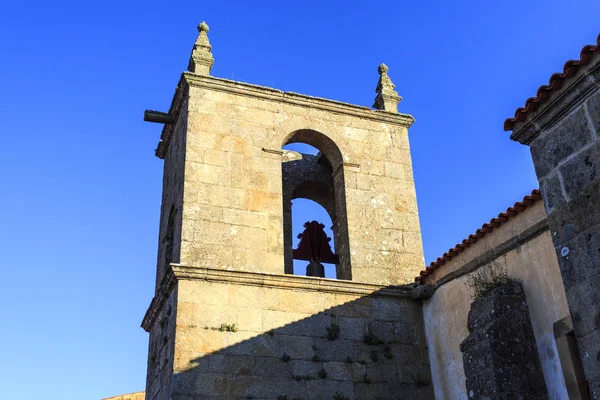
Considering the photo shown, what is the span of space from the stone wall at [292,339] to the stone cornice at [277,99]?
3.16 m

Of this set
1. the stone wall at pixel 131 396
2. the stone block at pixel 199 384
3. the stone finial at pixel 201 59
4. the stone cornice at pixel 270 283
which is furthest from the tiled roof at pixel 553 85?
the stone wall at pixel 131 396

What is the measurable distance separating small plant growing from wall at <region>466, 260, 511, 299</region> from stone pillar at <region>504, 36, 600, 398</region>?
2884 millimetres

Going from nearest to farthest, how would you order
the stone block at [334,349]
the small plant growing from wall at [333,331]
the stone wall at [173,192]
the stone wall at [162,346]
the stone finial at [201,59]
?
the stone wall at [162,346], the stone block at [334,349], the small plant growing from wall at [333,331], the stone wall at [173,192], the stone finial at [201,59]

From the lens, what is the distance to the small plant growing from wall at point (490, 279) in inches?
297

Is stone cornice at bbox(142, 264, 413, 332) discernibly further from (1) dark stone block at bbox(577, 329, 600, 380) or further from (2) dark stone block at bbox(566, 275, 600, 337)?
(1) dark stone block at bbox(577, 329, 600, 380)

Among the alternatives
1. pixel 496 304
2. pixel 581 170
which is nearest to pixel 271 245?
pixel 496 304

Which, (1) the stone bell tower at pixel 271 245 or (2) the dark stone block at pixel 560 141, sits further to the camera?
(1) the stone bell tower at pixel 271 245

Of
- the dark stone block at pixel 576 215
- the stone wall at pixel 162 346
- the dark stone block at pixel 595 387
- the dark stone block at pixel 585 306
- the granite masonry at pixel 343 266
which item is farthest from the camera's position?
the stone wall at pixel 162 346

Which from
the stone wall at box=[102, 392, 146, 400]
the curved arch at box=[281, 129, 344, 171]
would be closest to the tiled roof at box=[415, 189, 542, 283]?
the curved arch at box=[281, 129, 344, 171]

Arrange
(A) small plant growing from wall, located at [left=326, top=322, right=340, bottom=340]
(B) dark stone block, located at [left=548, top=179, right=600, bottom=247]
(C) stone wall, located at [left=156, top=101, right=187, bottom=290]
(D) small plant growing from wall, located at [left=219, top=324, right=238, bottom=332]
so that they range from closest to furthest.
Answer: (B) dark stone block, located at [left=548, top=179, right=600, bottom=247] < (D) small plant growing from wall, located at [left=219, top=324, right=238, bottom=332] < (A) small plant growing from wall, located at [left=326, top=322, right=340, bottom=340] < (C) stone wall, located at [left=156, top=101, right=187, bottom=290]

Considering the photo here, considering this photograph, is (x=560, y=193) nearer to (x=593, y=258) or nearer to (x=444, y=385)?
(x=593, y=258)

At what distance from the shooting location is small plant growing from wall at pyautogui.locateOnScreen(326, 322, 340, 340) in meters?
8.57

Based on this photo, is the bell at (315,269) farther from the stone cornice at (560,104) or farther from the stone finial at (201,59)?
the stone cornice at (560,104)

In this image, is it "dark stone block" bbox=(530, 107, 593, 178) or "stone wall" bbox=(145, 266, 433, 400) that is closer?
"dark stone block" bbox=(530, 107, 593, 178)
